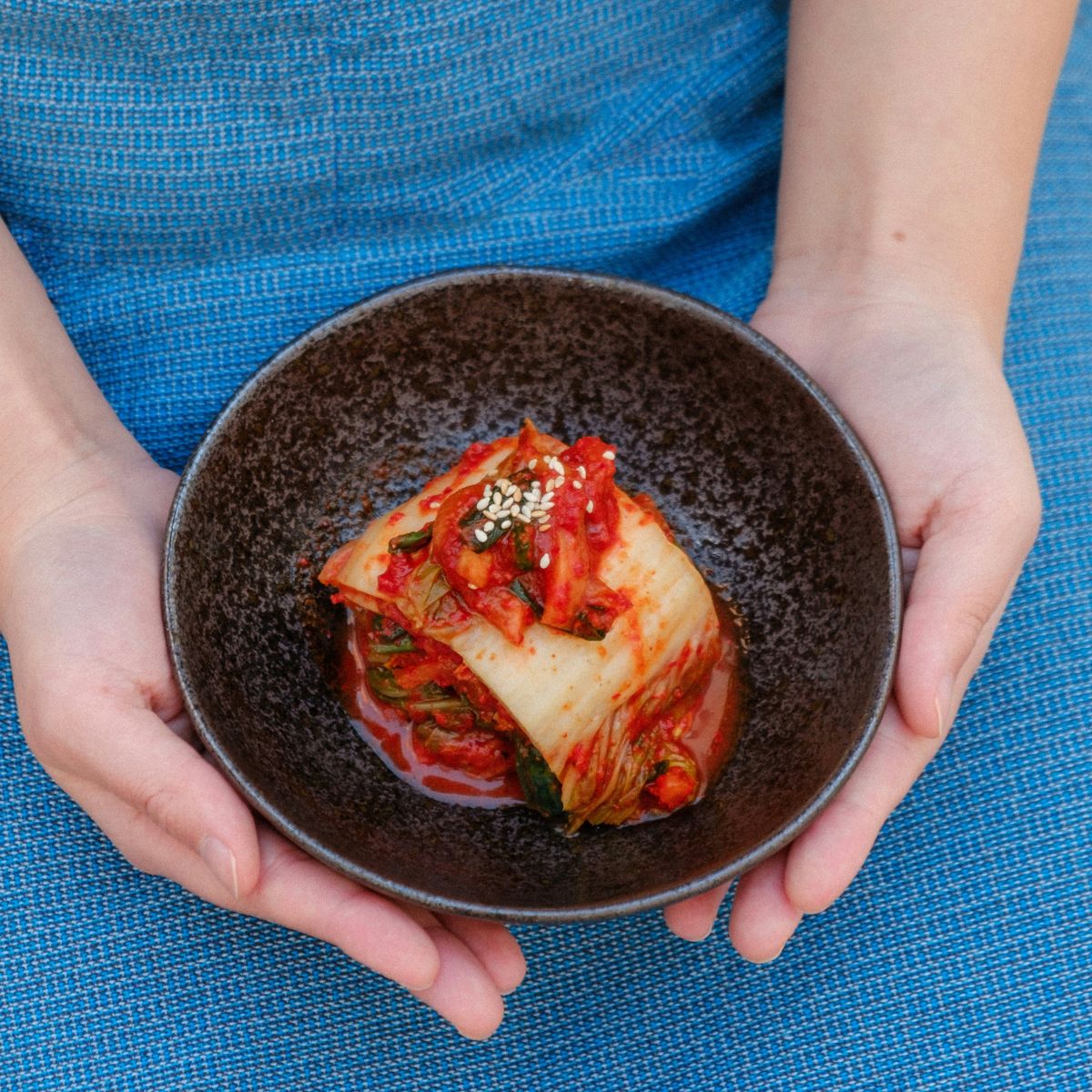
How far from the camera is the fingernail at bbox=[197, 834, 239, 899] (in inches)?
80.3

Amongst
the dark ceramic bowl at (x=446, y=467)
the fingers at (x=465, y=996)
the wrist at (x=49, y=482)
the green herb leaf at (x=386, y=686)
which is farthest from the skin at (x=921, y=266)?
the wrist at (x=49, y=482)

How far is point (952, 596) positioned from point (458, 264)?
1.62 metres

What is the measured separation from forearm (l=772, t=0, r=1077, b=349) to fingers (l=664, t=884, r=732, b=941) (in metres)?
1.59

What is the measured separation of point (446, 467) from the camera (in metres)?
2.89

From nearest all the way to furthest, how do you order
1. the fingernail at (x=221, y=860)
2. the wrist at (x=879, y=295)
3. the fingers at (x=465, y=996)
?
1. the fingernail at (x=221, y=860)
2. the fingers at (x=465, y=996)
3. the wrist at (x=879, y=295)

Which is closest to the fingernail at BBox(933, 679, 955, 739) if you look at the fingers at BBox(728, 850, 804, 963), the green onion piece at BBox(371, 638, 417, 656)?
the fingers at BBox(728, 850, 804, 963)

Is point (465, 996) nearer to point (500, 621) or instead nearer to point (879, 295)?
point (500, 621)

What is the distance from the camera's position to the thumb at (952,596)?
2.31 m

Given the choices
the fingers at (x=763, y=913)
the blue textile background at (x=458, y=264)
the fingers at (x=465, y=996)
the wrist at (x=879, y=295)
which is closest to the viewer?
the fingers at (x=465, y=996)

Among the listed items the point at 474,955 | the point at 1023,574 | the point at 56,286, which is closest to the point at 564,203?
the point at 56,286

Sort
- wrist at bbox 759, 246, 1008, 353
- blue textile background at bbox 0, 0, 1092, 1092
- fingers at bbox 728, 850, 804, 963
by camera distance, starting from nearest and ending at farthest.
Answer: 1. fingers at bbox 728, 850, 804, 963
2. blue textile background at bbox 0, 0, 1092, 1092
3. wrist at bbox 759, 246, 1008, 353

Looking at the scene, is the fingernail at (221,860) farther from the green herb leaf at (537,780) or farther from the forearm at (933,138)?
the forearm at (933,138)

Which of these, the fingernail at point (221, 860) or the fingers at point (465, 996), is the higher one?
the fingernail at point (221, 860)

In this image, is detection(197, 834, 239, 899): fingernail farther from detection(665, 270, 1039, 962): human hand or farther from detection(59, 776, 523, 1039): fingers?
detection(665, 270, 1039, 962): human hand
